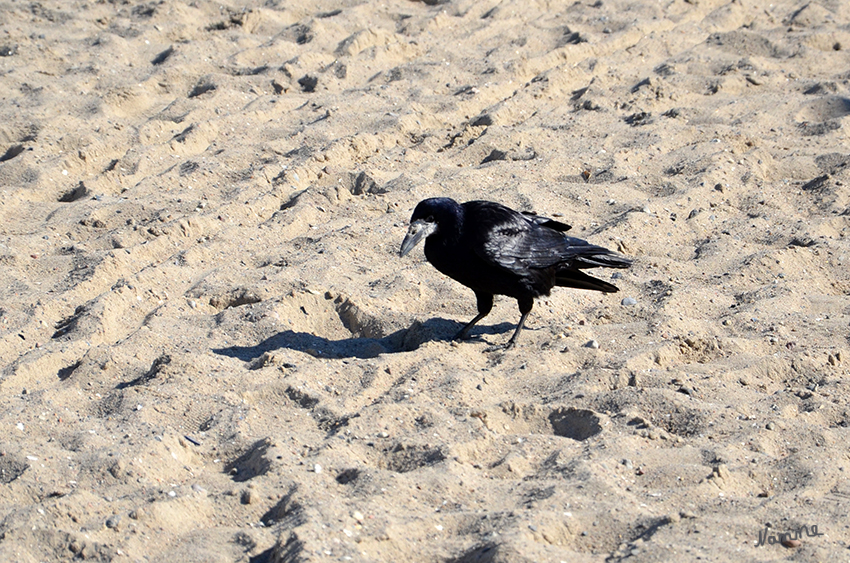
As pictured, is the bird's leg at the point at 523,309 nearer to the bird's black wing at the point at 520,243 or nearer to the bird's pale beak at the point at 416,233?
the bird's black wing at the point at 520,243

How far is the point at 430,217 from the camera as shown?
15.3 ft

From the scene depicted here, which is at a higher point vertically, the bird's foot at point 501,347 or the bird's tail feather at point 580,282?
the bird's tail feather at point 580,282

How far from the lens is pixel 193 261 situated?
530 centimetres

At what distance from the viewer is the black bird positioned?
4.62 m

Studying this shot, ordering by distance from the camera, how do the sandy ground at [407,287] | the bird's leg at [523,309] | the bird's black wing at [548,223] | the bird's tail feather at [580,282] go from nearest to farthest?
the sandy ground at [407,287], the bird's leg at [523,309], the bird's tail feather at [580,282], the bird's black wing at [548,223]

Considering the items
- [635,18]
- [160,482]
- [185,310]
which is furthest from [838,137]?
[160,482]

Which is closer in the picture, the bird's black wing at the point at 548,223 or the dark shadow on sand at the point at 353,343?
the dark shadow on sand at the point at 353,343

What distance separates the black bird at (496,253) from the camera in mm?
4625

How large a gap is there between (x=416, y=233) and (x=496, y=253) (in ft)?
1.38

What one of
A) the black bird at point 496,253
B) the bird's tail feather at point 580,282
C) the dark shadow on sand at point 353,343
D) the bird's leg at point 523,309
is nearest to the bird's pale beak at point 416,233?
the black bird at point 496,253

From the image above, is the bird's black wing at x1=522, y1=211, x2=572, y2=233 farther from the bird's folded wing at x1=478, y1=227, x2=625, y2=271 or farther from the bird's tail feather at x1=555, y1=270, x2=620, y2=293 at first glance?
the bird's tail feather at x1=555, y1=270, x2=620, y2=293

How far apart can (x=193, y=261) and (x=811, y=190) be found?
3.97 meters
